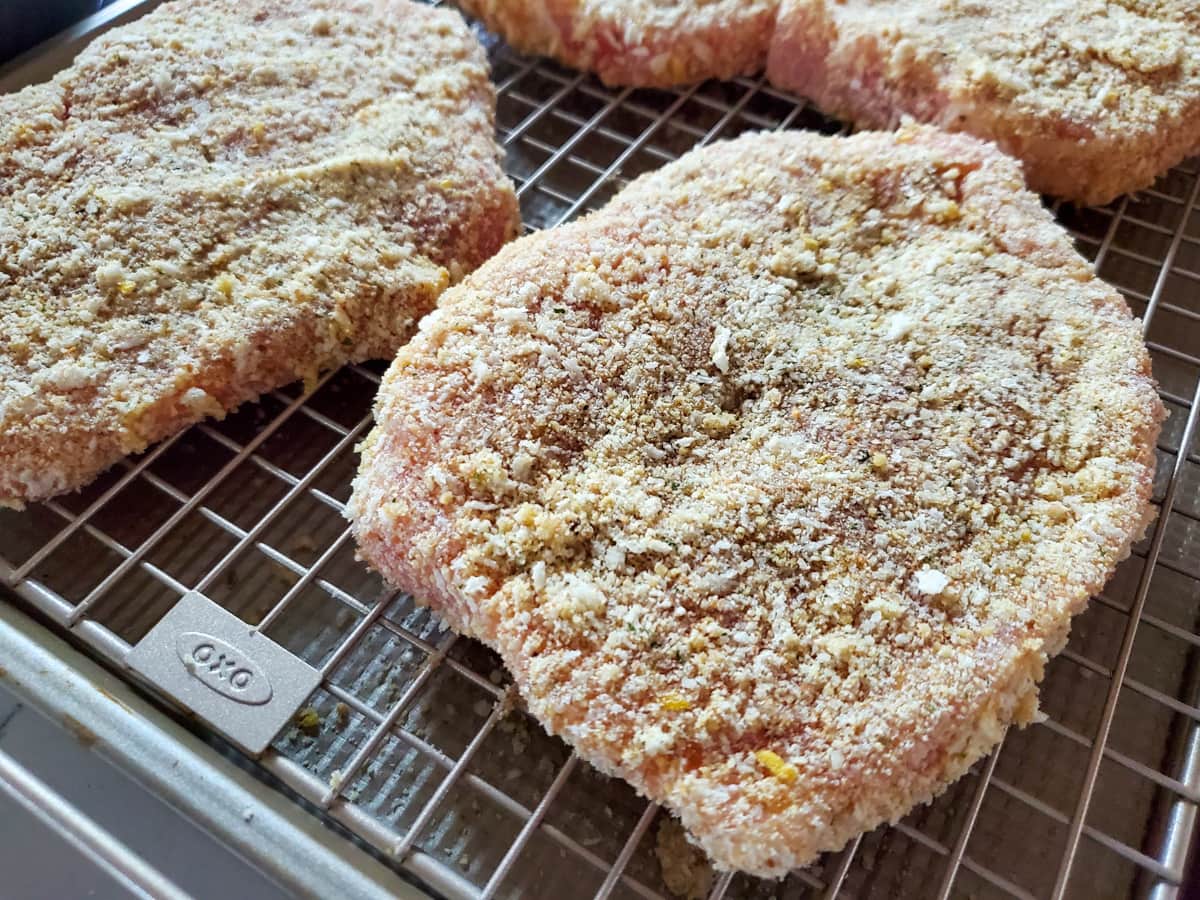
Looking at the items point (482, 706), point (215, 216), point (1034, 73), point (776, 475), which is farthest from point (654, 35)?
point (482, 706)

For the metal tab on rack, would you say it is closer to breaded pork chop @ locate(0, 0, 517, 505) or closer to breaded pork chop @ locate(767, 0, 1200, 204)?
breaded pork chop @ locate(0, 0, 517, 505)

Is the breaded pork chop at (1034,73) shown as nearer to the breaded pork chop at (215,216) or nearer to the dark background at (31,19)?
the breaded pork chop at (215,216)

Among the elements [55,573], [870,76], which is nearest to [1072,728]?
[870,76]

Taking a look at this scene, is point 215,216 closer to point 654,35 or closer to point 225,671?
point 225,671

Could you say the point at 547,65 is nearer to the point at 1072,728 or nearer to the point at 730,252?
the point at 730,252

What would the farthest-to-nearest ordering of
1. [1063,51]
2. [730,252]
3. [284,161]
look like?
1. [1063,51]
2. [284,161]
3. [730,252]

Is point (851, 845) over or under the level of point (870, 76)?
under

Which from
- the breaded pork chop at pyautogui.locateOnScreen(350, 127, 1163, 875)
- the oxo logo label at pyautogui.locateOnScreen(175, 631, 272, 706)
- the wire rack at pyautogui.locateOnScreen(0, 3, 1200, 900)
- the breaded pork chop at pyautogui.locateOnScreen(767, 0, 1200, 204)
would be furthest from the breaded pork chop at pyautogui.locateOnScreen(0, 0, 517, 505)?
the breaded pork chop at pyautogui.locateOnScreen(767, 0, 1200, 204)
